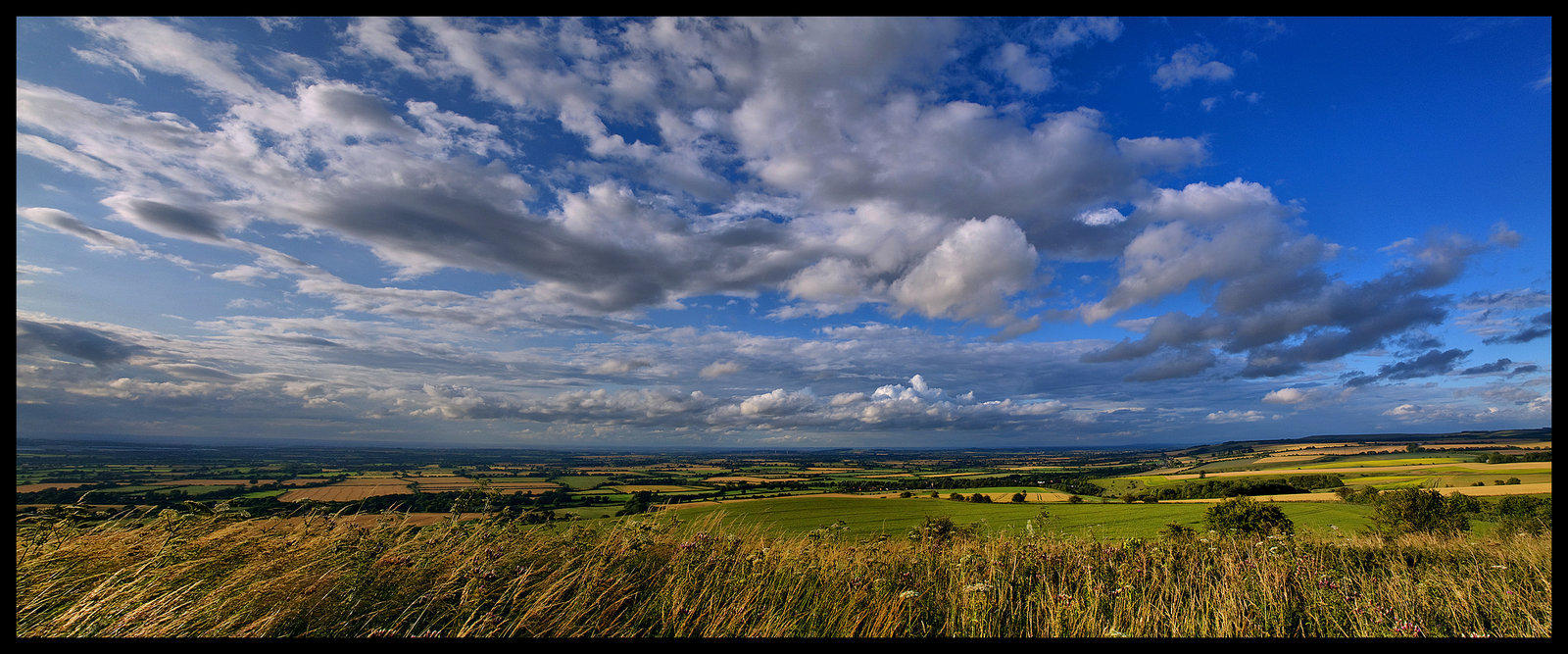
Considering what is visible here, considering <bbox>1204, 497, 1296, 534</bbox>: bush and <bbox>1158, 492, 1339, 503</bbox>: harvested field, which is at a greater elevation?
<bbox>1204, 497, 1296, 534</bbox>: bush

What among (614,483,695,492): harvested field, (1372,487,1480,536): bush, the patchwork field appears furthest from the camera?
(614,483,695,492): harvested field

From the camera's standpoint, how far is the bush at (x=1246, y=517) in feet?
105

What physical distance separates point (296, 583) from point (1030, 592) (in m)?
6.86

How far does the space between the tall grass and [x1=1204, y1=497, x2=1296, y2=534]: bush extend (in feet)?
104

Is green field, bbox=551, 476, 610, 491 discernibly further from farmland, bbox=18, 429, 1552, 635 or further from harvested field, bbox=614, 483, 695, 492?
farmland, bbox=18, 429, 1552, 635

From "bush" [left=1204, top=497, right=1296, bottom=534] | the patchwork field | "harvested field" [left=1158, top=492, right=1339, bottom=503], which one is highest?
the patchwork field

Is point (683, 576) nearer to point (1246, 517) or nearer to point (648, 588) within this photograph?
point (648, 588)

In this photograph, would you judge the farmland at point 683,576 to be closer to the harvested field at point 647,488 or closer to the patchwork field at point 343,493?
the patchwork field at point 343,493

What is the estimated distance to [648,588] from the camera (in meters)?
5.55

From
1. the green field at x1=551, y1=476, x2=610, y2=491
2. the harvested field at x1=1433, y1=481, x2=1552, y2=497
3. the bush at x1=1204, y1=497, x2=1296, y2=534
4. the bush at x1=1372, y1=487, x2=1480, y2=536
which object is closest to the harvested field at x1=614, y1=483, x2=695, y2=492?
the green field at x1=551, y1=476, x2=610, y2=491

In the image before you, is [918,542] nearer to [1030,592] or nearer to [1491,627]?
[1030,592]

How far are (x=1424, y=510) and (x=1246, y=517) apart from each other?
10.4 m

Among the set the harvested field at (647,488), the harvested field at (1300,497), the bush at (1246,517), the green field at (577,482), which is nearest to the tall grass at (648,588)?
the harvested field at (647,488)

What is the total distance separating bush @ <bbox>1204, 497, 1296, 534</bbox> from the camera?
32.1 metres
